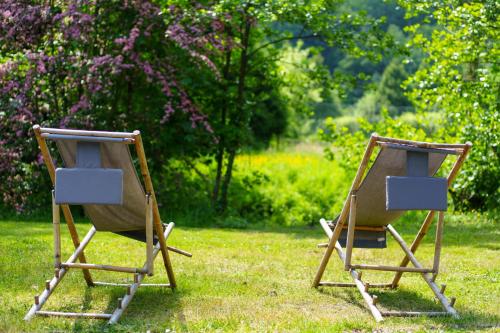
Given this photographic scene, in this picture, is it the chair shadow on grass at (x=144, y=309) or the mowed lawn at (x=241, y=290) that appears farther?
the mowed lawn at (x=241, y=290)

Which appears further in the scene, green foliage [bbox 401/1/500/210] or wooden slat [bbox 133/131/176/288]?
green foliage [bbox 401/1/500/210]

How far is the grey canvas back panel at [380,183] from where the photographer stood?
184 inches

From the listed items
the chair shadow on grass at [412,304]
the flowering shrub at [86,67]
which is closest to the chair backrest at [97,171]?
the chair shadow on grass at [412,304]

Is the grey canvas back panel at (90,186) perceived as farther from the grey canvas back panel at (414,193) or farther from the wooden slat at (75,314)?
the grey canvas back panel at (414,193)

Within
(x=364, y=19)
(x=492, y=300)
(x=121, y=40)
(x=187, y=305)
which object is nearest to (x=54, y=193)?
(x=187, y=305)

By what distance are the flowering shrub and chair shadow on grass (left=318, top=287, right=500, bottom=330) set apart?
558cm

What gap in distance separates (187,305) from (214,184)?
722 cm

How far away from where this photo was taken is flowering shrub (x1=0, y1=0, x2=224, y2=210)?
34.1 feet

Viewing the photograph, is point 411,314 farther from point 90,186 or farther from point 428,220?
point 90,186

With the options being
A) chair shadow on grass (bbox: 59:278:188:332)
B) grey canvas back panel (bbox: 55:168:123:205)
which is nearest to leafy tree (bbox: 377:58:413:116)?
chair shadow on grass (bbox: 59:278:188:332)

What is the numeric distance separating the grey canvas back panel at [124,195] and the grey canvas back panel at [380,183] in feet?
4.41

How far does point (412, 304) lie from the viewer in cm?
506

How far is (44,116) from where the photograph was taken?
10.8 meters

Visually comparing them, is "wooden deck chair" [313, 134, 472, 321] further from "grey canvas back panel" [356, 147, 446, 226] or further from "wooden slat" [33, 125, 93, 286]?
"wooden slat" [33, 125, 93, 286]
